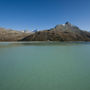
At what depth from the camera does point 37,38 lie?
12912 centimetres

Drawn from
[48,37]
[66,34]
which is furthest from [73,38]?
[48,37]

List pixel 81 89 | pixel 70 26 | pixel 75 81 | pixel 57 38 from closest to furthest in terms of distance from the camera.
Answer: pixel 81 89 < pixel 75 81 < pixel 57 38 < pixel 70 26

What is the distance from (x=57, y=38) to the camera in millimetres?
126375

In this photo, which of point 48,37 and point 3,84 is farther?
point 48,37

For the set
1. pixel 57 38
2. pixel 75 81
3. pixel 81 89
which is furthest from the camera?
pixel 57 38

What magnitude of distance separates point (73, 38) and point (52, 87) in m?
135

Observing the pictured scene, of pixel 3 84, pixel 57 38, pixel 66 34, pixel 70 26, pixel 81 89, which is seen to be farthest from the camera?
pixel 70 26

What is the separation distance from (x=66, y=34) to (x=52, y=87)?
14038cm

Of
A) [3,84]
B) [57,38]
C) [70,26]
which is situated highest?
[70,26]

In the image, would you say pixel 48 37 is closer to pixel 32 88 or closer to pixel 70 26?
pixel 70 26

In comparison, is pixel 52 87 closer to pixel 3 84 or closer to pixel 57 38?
pixel 3 84

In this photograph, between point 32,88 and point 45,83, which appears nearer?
point 32,88

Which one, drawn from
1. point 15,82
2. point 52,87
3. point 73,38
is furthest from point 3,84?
point 73,38

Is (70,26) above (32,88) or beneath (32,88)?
above
